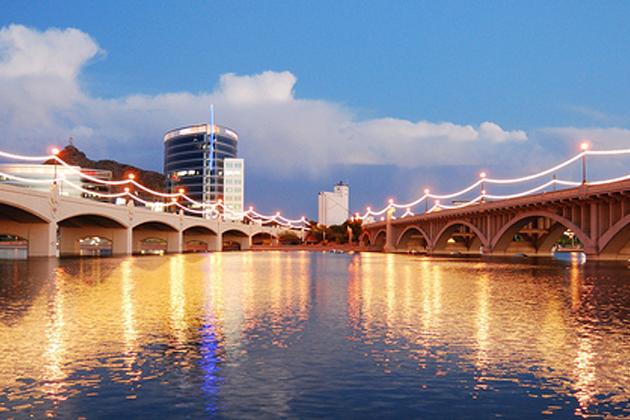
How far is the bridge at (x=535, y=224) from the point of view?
5703cm

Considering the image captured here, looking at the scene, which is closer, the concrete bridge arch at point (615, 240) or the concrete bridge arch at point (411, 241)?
the concrete bridge arch at point (615, 240)

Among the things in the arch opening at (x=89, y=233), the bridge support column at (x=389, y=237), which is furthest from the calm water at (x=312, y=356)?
the bridge support column at (x=389, y=237)

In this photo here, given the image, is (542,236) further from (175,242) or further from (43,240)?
(43,240)

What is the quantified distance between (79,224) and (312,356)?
330 ft

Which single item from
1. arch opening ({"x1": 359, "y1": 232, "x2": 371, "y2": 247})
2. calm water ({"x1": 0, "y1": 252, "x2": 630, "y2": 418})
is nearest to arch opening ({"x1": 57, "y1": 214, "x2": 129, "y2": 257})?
calm water ({"x1": 0, "y1": 252, "x2": 630, "y2": 418})

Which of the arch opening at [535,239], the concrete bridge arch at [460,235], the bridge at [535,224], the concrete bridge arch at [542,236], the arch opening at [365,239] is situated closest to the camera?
the bridge at [535,224]

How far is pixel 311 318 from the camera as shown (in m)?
21.7

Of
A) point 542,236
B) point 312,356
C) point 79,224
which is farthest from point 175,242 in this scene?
point 312,356

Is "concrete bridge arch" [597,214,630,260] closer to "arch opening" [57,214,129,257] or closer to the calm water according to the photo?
the calm water

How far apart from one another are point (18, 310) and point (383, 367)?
53.9 feet

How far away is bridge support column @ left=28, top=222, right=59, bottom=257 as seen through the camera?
76.3m

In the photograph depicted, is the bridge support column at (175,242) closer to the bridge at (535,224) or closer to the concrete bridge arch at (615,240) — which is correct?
the bridge at (535,224)

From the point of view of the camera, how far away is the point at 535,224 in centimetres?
10294

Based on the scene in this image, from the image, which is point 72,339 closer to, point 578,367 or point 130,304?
point 130,304
